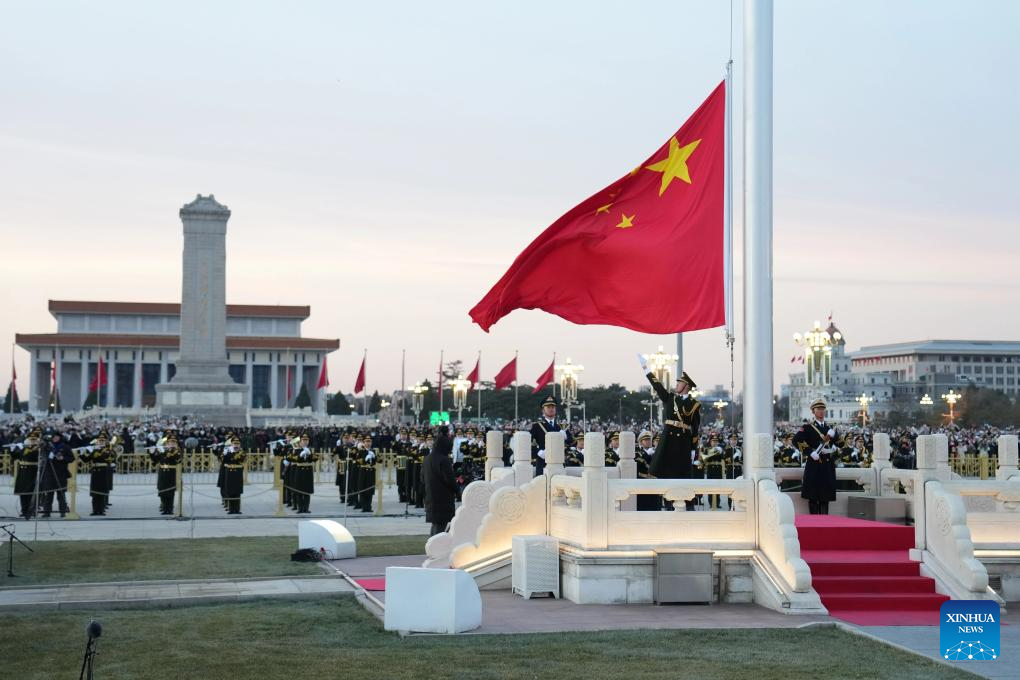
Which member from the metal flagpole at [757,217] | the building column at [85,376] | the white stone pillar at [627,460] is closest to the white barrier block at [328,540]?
the white stone pillar at [627,460]

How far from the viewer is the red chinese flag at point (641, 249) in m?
12.1

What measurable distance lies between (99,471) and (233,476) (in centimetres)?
288

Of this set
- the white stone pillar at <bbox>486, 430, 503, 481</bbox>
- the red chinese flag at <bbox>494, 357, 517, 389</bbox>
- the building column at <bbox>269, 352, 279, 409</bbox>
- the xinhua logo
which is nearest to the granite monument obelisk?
the building column at <bbox>269, 352, 279, 409</bbox>

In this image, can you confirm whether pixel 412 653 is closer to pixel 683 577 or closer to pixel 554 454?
pixel 683 577

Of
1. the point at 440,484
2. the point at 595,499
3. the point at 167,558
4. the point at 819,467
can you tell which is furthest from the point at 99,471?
the point at 595,499

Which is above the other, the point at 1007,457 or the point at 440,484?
the point at 1007,457

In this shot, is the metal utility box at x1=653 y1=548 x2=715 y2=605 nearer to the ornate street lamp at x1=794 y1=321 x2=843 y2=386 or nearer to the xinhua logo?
the xinhua logo

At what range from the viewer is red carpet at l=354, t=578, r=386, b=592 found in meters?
13.3

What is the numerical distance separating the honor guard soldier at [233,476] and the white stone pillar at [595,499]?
14.8 meters

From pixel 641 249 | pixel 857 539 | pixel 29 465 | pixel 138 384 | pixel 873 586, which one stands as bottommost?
pixel 873 586

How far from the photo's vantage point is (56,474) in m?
A: 24.4

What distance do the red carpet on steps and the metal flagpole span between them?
1.54m

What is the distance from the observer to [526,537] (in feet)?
41.5

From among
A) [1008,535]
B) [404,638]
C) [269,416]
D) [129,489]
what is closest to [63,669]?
[404,638]
